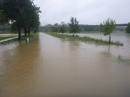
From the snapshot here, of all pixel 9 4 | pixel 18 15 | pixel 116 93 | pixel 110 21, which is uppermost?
pixel 9 4

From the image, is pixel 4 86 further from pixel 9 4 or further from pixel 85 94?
pixel 9 4

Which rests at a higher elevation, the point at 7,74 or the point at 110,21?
the point at 110,21

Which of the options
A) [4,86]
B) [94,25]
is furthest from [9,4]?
[94,25]

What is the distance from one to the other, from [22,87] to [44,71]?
178 cm

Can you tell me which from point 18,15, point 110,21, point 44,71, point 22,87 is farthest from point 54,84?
point 18,15

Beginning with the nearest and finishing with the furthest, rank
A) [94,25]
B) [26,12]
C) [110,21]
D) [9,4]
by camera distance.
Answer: [110,21] → [9,4] → [26,12] → [94,25]

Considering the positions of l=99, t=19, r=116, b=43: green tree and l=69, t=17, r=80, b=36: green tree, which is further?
l=69, t=17, r=80, b=36: green tree

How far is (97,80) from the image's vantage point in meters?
5.05

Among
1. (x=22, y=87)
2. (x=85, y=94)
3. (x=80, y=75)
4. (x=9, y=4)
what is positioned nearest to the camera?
(x=85, y=94)

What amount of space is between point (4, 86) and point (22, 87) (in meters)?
0.73

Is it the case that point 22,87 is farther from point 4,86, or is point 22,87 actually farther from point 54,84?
point 54,84

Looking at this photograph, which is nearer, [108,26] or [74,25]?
[108,26]

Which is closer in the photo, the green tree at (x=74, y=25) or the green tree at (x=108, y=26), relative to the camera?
the green tree at (x=108, y=26)

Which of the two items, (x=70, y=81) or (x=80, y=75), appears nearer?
(x=70, y=81)
